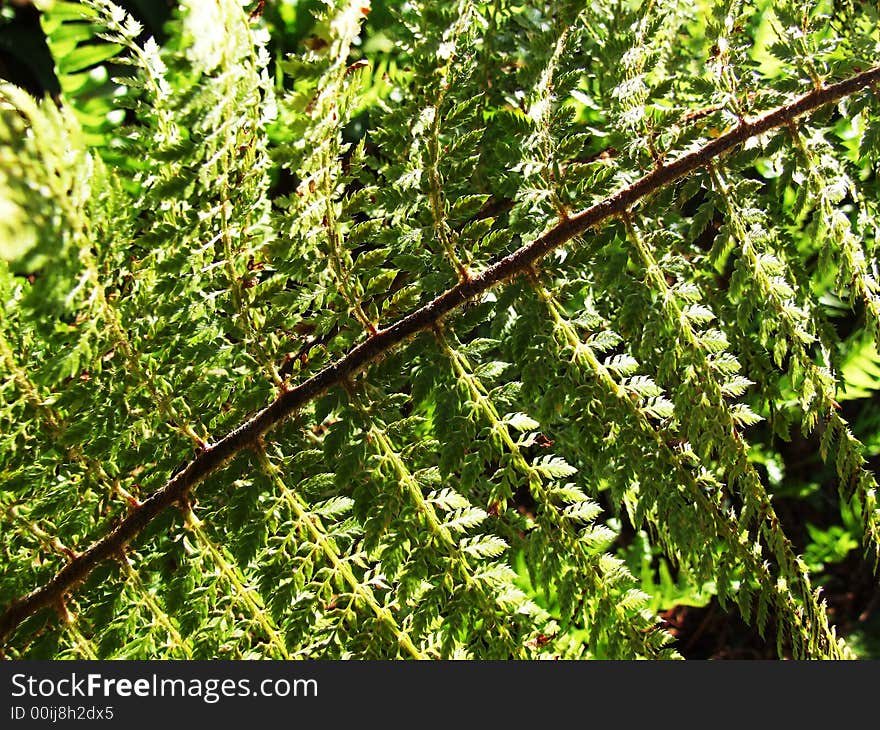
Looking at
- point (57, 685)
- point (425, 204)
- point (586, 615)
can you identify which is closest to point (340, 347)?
point (425, 204)

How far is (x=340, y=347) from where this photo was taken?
1.12 meters

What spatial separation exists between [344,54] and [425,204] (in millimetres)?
271

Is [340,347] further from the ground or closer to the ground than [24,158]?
closer to the ground

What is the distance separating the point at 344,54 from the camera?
2.92 feet

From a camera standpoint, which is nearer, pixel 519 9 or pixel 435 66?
pixel 435 66

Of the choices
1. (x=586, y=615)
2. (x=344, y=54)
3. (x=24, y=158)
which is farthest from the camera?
(x=586, y=615)

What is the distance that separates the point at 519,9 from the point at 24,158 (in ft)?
3.09

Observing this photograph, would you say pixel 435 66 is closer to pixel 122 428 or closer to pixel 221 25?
pixel 221 25

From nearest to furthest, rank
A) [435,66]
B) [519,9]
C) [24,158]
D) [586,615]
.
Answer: [24,158] < [435,66] < [586,615] < [519,9]

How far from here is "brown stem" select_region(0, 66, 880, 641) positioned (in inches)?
42.9

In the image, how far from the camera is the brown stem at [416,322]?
Answer: 1.09 metres

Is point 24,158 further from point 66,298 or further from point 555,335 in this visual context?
point 555,335

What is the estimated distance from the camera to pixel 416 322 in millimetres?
1087

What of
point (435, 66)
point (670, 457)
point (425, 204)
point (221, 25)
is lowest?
point (670, 457)
